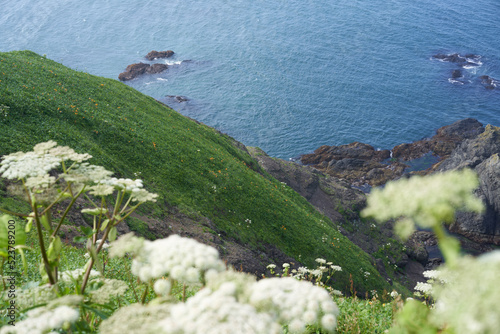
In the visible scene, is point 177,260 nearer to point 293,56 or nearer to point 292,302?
point 292,302

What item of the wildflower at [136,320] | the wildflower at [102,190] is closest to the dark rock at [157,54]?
the wildflower at [102,190]

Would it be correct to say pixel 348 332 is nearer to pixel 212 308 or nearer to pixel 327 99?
pixel 212 308

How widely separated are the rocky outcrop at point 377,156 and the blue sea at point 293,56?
7.63 feet

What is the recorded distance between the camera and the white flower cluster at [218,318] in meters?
2.29

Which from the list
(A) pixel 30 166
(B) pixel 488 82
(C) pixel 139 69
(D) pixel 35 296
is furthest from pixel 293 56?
(D) pixel 35 296

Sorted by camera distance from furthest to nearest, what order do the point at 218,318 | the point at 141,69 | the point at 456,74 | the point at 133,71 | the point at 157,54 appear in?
the point at 157,54
the point at 141,69
the point at 133,71
the point at 456,74
the point at 218,318

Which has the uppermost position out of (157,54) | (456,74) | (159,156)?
(456,74)

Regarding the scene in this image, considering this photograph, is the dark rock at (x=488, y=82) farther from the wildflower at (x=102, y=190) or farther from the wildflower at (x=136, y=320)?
the wildflower at (x=136, y=320)

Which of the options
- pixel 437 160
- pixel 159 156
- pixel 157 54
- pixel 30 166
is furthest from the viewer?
A: pixel 157 54

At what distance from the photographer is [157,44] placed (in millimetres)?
92812

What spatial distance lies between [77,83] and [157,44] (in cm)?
6732

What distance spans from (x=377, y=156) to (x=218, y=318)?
63.7 meters

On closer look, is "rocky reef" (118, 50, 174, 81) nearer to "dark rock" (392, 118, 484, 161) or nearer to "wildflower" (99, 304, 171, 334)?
"dark rock" (392, 118, 484, 161)

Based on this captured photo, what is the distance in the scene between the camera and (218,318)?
238 cm
